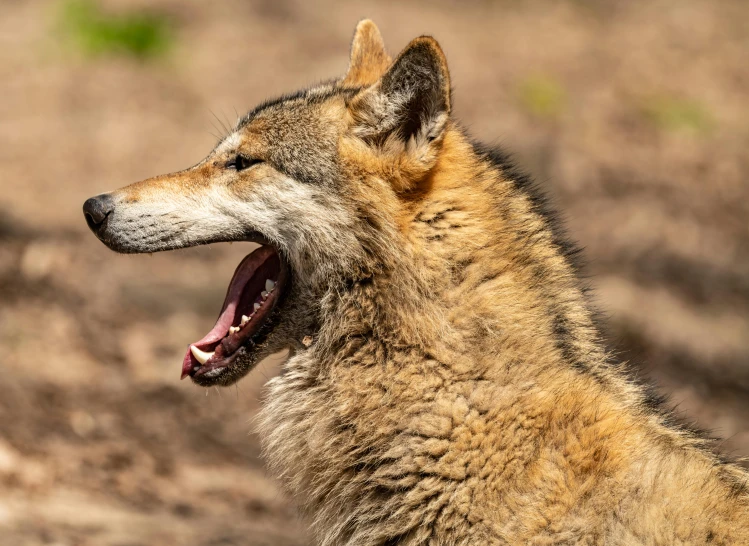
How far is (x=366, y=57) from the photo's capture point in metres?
4.95

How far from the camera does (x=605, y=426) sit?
3576mm

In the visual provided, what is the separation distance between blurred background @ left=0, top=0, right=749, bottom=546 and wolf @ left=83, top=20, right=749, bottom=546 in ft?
2.67

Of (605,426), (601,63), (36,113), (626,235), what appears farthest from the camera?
(601,63)

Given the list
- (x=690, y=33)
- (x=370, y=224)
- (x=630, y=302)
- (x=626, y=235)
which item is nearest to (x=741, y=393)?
(x=630, y=302)

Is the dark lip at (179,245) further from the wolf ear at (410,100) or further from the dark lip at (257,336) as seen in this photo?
the wolf ear at (410,100)

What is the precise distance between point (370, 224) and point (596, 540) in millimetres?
1666

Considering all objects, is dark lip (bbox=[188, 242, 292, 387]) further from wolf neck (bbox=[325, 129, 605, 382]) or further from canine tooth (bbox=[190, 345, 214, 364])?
wolf neck (bbox=[325, 129, 605, 382])

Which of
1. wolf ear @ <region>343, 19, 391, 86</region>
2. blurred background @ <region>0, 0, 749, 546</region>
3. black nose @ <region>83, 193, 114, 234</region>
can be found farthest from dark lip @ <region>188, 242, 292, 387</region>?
wolf ear @ <region>343, 19, 391, 86</region>

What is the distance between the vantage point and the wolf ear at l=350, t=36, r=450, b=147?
12.2ft

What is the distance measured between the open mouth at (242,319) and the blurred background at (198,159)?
1.05 ft

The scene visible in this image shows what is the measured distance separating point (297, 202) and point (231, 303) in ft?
2.09

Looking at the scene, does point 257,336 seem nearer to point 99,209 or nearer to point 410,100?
point 99,209

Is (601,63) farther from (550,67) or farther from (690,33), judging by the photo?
(690,33)

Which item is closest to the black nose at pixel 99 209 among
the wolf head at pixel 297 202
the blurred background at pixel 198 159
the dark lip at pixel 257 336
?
the wolf head at pixel 297 202
